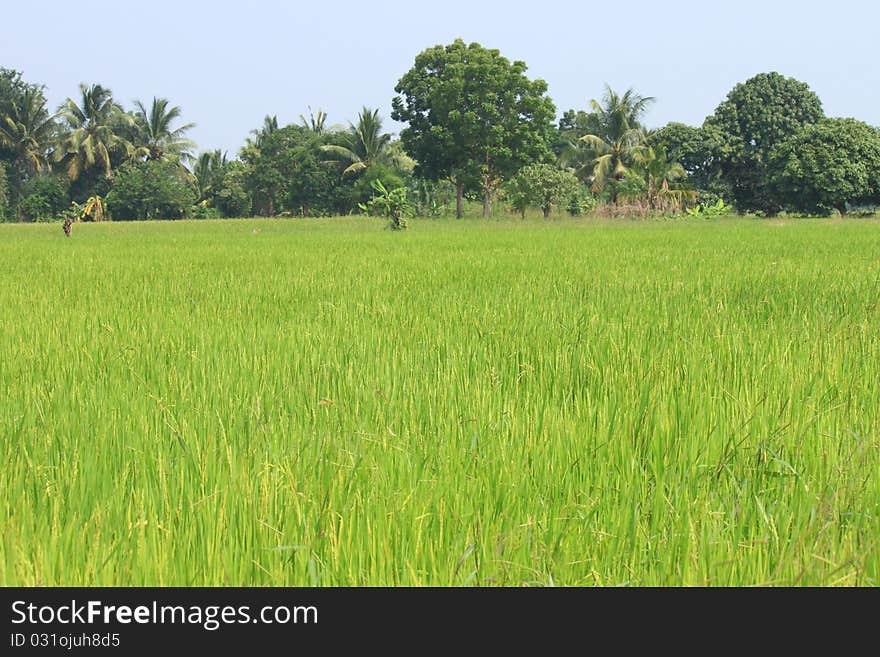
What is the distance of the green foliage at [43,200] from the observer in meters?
35.1

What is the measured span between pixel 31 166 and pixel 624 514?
46731 millimetres

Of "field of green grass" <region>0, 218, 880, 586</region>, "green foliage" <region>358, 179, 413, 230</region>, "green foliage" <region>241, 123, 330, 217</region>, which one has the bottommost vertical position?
"field of green grass" <region>0, 218, 880, 586</region>

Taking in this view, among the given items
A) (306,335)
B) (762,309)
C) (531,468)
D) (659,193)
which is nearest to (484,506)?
(531,468)

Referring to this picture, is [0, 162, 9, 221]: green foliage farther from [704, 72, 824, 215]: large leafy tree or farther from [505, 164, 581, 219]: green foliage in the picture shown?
[704, 72, 824, 215]: large leafy tree

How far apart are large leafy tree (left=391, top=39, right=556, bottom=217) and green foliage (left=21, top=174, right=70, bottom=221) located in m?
16.9

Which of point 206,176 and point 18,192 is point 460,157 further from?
point 18,192

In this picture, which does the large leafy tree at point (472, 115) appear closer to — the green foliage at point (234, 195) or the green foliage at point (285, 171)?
the green foliage at point (285, 171)

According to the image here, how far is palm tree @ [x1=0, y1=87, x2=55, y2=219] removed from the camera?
36719 millimetres

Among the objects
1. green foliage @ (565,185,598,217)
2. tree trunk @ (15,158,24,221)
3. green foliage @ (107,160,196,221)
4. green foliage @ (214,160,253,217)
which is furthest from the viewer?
green foliage @ (214,160,253,217)

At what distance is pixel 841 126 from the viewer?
3130cm

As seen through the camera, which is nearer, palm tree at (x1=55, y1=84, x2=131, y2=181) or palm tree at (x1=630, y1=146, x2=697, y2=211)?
palm tree at (x1=630, y1=146, x2=697, y2=211)

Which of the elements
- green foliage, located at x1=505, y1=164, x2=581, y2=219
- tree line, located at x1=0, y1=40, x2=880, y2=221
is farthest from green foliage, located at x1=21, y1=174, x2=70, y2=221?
green foliage, located at x1=505, y1=164, x2=581, y2=219

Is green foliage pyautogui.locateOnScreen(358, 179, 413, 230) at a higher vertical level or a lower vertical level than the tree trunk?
lower

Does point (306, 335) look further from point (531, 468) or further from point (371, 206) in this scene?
point (371, 206)
